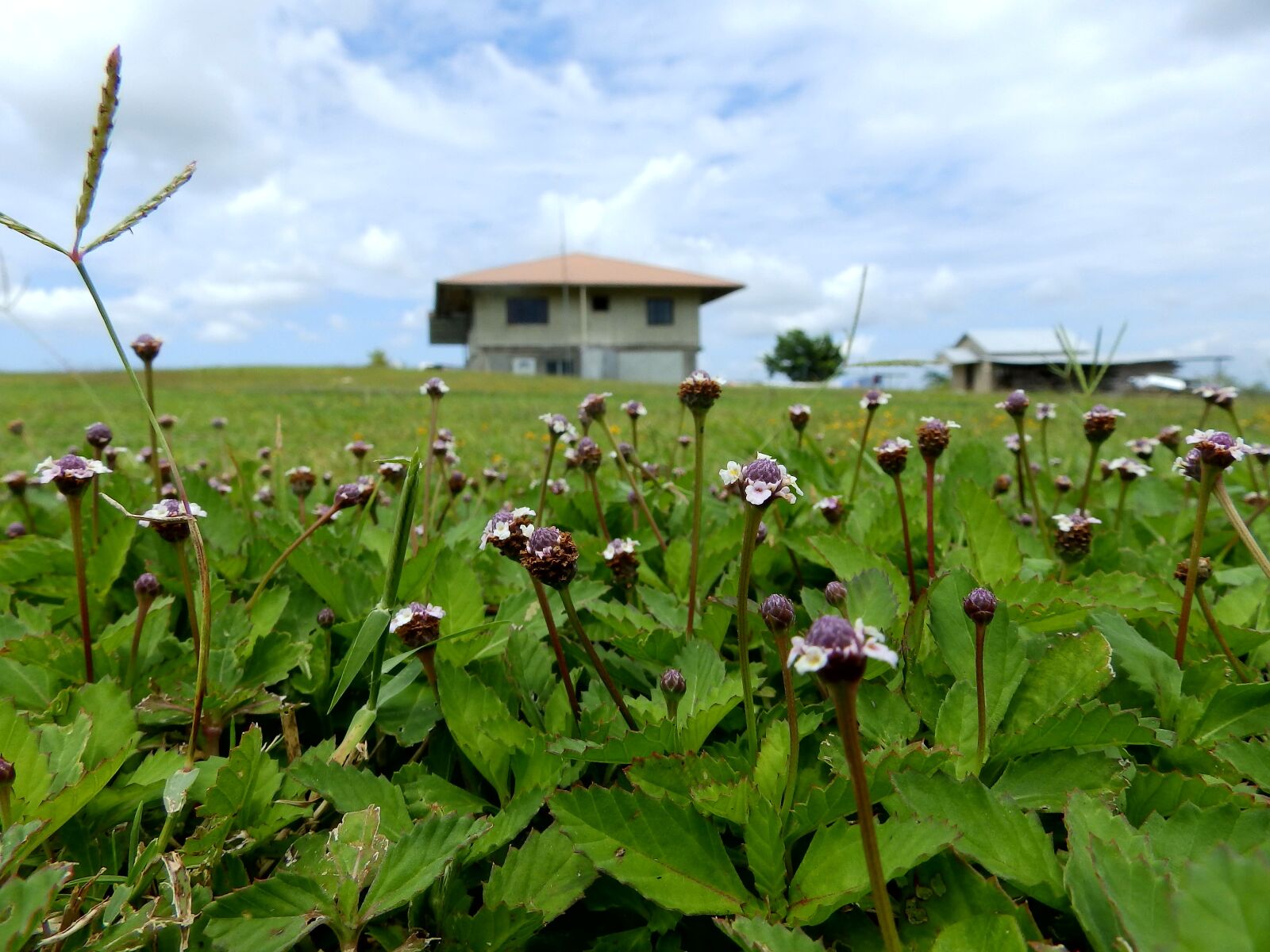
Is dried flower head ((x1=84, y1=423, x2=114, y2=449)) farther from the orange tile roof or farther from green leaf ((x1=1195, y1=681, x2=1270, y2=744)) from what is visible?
the orange tile roof

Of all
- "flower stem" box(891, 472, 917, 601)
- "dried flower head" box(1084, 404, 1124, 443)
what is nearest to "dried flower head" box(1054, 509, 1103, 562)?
"dried flower head" box(1084, 404, 1124, 443)

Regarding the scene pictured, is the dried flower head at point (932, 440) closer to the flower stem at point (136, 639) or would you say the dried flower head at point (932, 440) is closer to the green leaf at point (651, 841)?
the green leaf at point (651, 841)

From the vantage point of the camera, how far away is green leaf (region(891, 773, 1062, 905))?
0.85 m

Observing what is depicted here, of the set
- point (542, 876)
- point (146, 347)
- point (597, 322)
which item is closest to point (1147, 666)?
point (542, 876)

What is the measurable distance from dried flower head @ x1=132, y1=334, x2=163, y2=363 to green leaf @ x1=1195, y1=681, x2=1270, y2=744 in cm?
201

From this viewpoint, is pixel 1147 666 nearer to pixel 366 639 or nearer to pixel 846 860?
pixel 846 860

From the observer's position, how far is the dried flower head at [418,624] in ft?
3.86

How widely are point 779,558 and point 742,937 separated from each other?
109 centimetres

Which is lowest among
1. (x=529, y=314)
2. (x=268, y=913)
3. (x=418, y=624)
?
(x=268, y=913)

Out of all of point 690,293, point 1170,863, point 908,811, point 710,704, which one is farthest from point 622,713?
point 690,293

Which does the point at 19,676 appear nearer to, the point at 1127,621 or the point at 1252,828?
the point at 1252,828

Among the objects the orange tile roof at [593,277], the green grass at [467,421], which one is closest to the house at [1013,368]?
the orange tile roof at [593,277]

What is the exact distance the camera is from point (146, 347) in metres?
1.66

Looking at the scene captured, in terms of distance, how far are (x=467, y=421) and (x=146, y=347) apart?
5571 mm
